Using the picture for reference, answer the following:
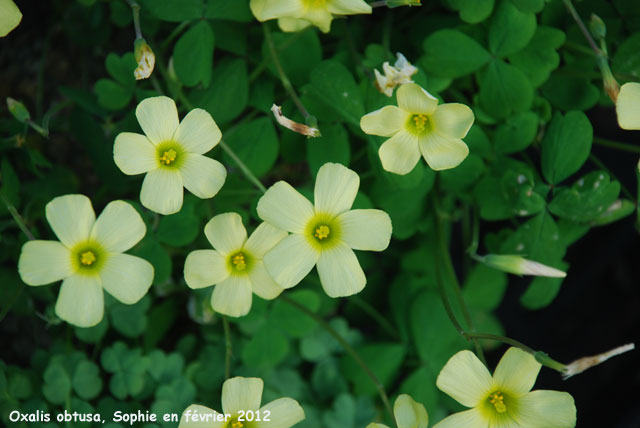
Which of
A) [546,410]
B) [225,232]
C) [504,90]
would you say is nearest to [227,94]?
[225,232]

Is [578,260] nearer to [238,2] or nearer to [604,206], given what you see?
[604,206]

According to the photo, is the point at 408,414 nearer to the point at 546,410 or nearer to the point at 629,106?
the point at 546,410

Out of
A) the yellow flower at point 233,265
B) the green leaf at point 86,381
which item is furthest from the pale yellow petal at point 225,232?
the green leaf at point 86,381

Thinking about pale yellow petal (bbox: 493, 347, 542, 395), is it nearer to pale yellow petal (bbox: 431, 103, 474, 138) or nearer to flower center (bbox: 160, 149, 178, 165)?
pale yellow petal (bbox: 431, 103, 474, 138)

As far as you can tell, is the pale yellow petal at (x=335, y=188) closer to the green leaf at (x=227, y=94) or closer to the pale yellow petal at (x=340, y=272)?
the pale yellow petal at (x=340, y=272)

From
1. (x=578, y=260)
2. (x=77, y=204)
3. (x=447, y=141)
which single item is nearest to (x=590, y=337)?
(x=578, y=260)
